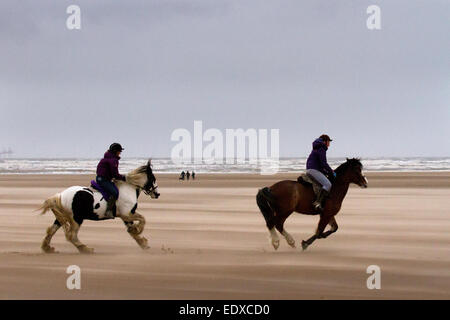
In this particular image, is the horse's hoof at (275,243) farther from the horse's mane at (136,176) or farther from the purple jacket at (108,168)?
the purple jacket at (108,168)

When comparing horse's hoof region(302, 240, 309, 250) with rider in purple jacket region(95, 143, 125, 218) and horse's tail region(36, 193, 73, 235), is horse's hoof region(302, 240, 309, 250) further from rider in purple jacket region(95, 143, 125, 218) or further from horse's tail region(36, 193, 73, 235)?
horse's tail region(36, 193, 73, 235)

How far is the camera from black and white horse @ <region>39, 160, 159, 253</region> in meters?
13.3

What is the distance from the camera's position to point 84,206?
1326 cm

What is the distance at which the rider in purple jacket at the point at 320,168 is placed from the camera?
46.1 ft

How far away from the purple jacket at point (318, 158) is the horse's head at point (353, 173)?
280mm

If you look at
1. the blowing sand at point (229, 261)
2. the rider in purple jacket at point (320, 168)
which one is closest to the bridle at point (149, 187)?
the blowing sand at point (229, 261)

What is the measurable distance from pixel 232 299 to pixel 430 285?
3.00 m

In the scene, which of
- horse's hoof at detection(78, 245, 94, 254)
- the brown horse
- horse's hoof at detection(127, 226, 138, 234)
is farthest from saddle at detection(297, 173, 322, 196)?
horse's hoof at detection(78, 245, 94, 254)

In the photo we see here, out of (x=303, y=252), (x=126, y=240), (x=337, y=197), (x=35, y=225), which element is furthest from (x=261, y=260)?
(x=35, y=225)

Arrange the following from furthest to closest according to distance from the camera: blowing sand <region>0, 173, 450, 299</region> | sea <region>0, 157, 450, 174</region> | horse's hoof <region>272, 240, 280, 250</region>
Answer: sea <region>0, 157, 450, 174</region>
horse's hoof <region>272, 240, 280, 250</region>
blowing sand <region>0, 173, 450, 299</region>

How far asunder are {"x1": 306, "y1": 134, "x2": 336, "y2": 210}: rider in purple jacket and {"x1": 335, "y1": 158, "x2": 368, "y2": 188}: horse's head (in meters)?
0.21

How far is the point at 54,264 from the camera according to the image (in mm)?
12125
